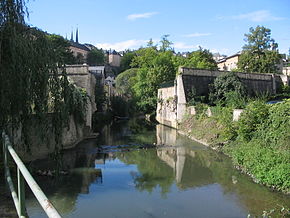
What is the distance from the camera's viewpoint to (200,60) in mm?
42375

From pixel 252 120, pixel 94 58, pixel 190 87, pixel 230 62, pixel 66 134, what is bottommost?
pixel 66 134

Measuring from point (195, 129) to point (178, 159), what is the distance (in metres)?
7.31

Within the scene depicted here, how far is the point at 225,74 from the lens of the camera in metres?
27.0

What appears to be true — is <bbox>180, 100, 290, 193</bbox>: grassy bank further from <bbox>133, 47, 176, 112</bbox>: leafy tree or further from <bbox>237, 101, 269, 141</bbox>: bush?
<bbox>133, 47, 176, 112</bbox>: leafy tree

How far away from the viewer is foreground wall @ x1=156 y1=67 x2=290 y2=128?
27.2m

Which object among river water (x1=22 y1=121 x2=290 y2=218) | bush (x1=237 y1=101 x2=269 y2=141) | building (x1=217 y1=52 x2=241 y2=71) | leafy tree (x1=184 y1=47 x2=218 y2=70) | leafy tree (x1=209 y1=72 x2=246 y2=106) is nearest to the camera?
river water (x1=22 y1=121 x2=290 y2=218)

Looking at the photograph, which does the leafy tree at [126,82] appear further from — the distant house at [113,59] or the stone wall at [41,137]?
the distant house at [113,59]

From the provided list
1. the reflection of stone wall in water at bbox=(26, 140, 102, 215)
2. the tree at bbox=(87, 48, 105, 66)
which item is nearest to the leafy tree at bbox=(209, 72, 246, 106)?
the reflection of stone wall in water at bbox=(26, 140, 102, 215)

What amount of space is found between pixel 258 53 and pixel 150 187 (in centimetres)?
3611

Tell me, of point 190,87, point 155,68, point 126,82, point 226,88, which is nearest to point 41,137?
point 226,88

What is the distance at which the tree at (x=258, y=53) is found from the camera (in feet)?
130

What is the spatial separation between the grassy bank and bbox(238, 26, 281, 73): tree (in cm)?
2382

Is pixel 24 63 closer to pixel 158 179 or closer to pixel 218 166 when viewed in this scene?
pixel 158 179

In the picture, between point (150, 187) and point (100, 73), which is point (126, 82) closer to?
point (100, 73)
